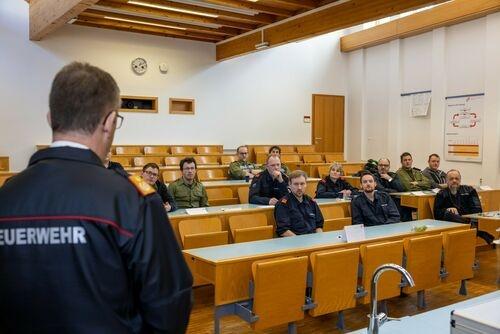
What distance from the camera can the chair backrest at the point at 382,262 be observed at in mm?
3365

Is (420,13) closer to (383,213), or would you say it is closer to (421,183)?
(421,183)

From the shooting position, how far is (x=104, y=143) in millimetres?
1113

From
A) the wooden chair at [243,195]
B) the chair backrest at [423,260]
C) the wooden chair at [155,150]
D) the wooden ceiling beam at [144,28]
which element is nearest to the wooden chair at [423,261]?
the chair backrest at [423,260]

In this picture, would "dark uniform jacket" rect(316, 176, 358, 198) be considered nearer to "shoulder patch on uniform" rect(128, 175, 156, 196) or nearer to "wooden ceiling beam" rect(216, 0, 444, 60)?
"wooden ceiling beam" rect(216, 0, 444, 60)

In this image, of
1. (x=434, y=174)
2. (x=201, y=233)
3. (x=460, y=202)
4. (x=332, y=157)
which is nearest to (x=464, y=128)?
(x=434, y=174)

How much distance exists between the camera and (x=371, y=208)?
4.60m

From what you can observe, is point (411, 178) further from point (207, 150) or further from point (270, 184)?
point (207, 150)

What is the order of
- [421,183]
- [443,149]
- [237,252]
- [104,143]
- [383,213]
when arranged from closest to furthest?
[104,143], [237,252], [383,213], [421,183], [443,149]

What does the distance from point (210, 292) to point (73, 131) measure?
3459 millimetres

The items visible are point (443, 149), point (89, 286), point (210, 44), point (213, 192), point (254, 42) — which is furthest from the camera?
point (210, 44)

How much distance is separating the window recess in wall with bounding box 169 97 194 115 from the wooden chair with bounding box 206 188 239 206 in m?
3.91

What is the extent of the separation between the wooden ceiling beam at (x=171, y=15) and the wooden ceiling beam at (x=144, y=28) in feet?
3.43

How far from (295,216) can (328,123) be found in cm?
757

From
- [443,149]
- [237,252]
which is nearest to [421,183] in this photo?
[443,149]
